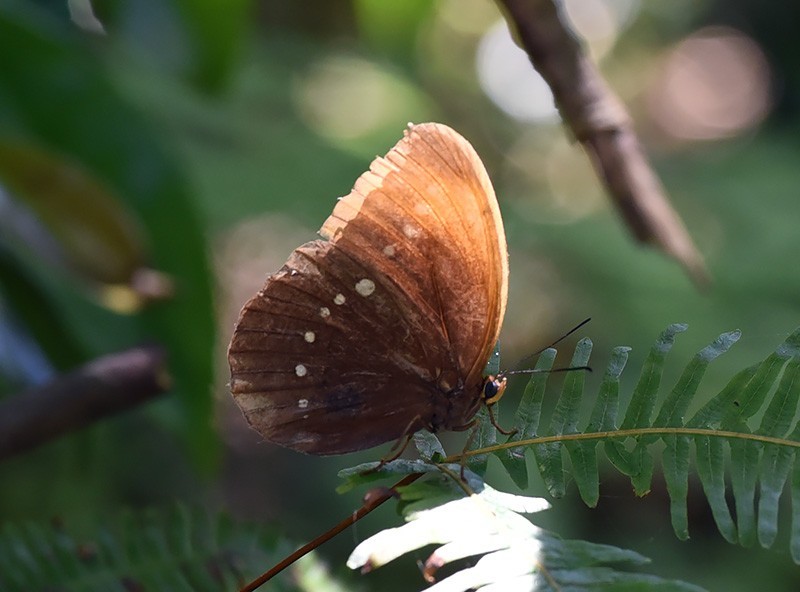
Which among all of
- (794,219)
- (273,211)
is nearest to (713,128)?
(794,219)

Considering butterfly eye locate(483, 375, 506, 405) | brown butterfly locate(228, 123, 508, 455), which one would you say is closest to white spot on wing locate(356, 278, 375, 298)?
brown butterfly locate(228, 123, 508, 455)

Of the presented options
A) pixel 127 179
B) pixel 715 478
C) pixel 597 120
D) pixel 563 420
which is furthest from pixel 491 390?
pixel 127 179

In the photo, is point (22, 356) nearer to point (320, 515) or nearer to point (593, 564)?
point (593, 564)

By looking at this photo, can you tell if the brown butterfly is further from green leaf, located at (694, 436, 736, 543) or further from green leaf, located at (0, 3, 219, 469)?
green leaf, located at (0, 3, 219, 469)

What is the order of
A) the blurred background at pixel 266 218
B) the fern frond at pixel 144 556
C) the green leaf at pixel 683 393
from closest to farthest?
the green leaf at pixel 683 393 < the fern frond at pixel 144 556 < the blurred background at pixel 266 218

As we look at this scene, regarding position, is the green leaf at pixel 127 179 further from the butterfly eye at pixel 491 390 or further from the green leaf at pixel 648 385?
the green leaf at pixel 648 385

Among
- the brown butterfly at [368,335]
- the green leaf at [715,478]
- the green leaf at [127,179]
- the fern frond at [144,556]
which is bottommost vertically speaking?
the green leaf at [715,478]

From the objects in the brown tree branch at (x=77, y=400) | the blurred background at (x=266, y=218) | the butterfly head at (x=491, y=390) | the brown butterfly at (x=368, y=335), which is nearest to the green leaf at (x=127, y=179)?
the blurred background at (x=266, y=218)

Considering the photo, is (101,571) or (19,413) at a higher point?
(19,413)
